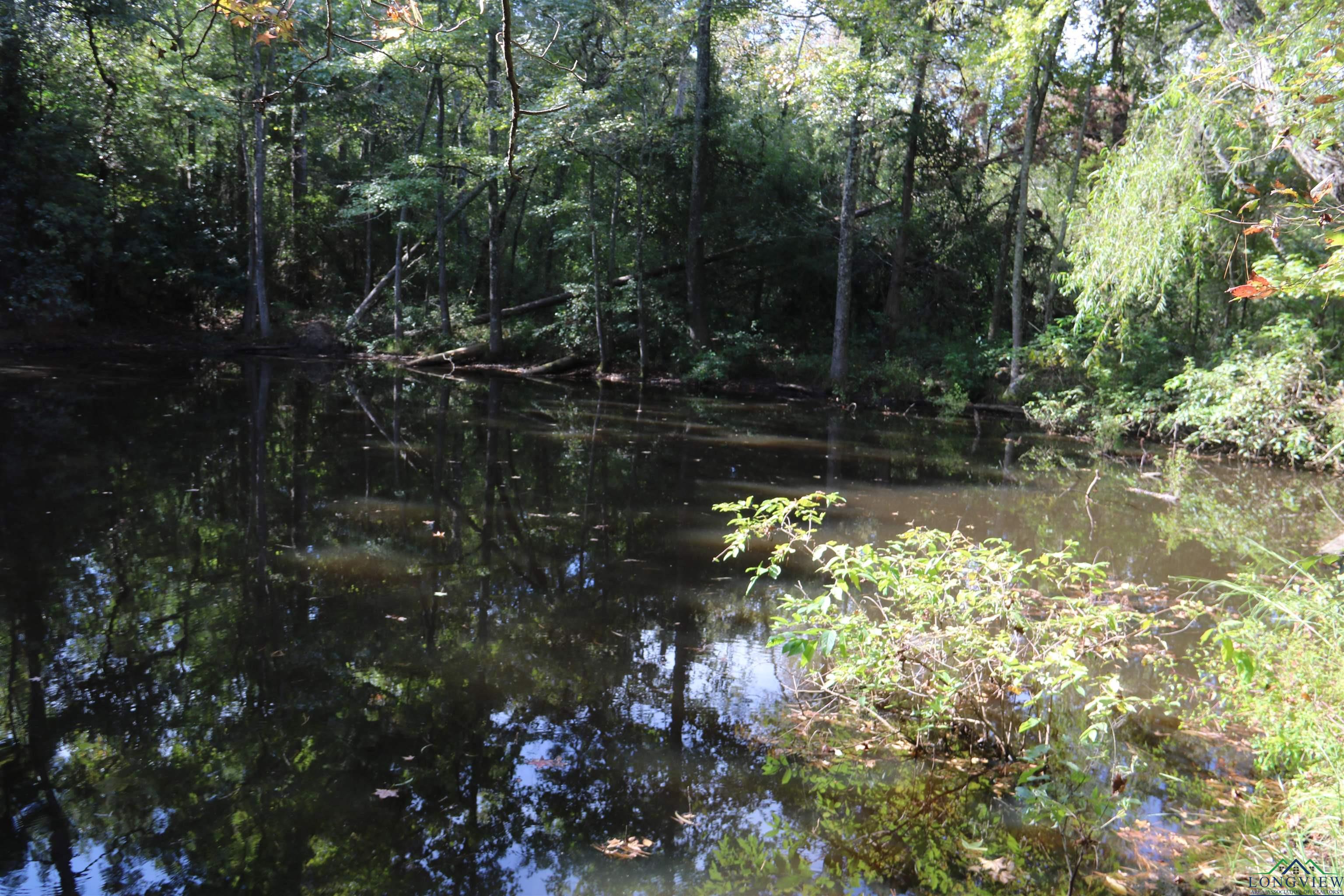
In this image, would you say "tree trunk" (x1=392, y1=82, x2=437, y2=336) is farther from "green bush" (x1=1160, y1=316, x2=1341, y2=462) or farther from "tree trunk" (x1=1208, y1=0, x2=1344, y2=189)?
"tree trunk" (x1=1208, y1=0, x2=1344, y2=189)

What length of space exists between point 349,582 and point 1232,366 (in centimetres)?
1145

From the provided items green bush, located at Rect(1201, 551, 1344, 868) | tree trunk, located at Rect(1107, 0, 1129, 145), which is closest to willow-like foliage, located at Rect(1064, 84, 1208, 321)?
tree trunk, located at Rect(1107, 0, 1129, 145)

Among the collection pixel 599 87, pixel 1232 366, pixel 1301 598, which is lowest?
pixel 1301 598

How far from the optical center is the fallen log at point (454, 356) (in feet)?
68.8

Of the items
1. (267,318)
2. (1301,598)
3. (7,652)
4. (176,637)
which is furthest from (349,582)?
(267,318)

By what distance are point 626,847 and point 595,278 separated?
17.0 metres

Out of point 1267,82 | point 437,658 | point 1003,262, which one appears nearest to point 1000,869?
point 437,658

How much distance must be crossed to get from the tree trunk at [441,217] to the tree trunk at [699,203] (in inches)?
220

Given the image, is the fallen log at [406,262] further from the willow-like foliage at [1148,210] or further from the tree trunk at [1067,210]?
the willow-like foliage at [1148,210]

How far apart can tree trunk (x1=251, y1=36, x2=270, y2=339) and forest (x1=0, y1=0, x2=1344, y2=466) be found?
11cm

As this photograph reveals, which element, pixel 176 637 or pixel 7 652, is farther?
pixel 176 637

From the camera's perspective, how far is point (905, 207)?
1895cm

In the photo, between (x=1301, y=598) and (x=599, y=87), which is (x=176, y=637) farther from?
(x=599, y=87)

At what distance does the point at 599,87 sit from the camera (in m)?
18.3
